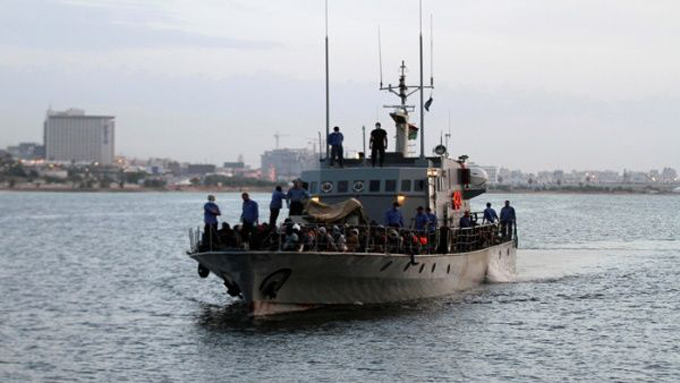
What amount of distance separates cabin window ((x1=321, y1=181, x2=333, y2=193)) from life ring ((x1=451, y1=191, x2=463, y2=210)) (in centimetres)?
593

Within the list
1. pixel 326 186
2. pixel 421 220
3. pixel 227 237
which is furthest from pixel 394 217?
pixel 227 237

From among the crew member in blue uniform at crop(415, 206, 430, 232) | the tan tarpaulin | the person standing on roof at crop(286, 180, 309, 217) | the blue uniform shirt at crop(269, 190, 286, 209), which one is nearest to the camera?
the tan tarpaulin

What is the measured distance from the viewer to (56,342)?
33.6 meters

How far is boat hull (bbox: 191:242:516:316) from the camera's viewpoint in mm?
34875

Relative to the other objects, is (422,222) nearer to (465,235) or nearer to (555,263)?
(465,235)

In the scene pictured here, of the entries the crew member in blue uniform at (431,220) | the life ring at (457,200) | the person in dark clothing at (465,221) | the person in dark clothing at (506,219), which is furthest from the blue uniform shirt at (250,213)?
the person in dark clothing at (506,219)

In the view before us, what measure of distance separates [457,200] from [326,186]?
685cm

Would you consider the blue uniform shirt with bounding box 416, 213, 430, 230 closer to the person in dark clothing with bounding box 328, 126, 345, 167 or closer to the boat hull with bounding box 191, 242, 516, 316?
the boat hull with bounding box 191, 242, 516, 316

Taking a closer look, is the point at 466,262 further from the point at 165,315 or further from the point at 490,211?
the point at 165,315

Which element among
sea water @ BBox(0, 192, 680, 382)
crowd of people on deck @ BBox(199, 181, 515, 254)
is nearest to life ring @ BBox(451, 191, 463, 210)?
sea water @ BBox(0, 192, 680, 382)

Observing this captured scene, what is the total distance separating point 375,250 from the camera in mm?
36469

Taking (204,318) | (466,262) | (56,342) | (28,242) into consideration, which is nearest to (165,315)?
(204,318)

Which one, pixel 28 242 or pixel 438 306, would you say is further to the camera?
pixel 28 242

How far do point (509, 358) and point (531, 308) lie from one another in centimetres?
1011
